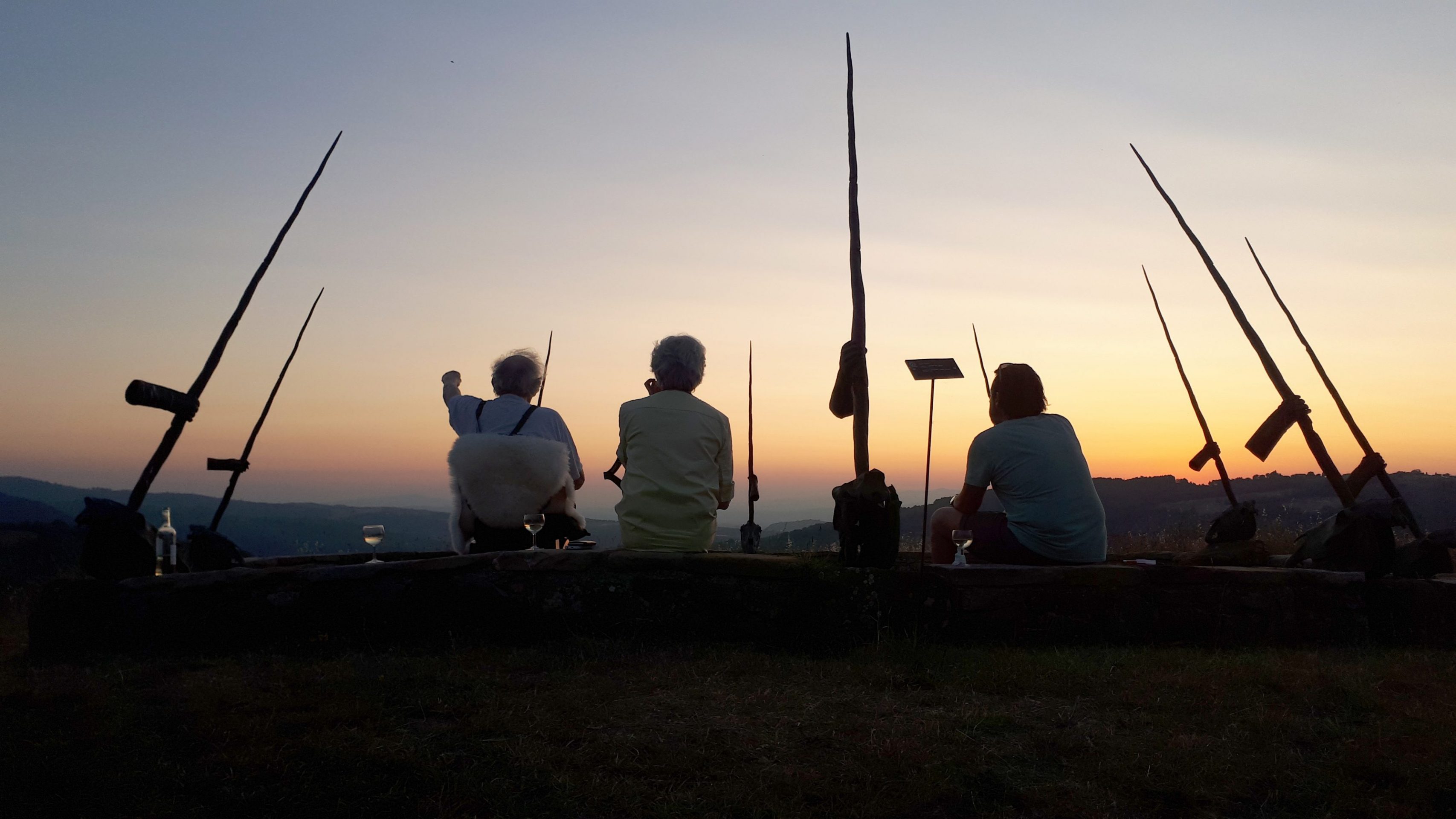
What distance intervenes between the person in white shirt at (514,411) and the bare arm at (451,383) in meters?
0.11

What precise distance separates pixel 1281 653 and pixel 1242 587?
0.41 meters

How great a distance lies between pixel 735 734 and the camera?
3354mm

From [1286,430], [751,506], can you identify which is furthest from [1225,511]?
[751,506]

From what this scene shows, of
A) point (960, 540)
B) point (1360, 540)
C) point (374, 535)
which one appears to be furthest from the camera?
point (374, 535)

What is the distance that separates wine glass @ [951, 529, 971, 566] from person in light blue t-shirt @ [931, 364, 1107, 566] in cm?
4

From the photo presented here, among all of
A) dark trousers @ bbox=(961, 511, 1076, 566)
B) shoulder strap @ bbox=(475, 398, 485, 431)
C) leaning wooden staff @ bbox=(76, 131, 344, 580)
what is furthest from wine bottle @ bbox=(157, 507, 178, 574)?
dark trousers @ bbox=(961, 511, 1076, 566)

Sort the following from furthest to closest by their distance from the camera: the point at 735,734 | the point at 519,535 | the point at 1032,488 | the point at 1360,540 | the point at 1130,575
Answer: the point at 519,535
the point at 1360,540
the point at 1032,488
the point at 1130,575
the point at 735,734

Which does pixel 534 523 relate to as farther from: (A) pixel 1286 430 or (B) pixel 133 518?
(A) pixel 1286 430

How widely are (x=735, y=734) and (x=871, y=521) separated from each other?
1983 millimetres

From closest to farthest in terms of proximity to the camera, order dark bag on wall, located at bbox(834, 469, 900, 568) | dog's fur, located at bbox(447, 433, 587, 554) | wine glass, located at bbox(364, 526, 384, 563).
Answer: dark bag on wall, located at bbox(834, 469, 900, 568)
dog's fur, located at bbox(447, 433, 587, 554)
wine glass, located at bbox(364, 526, 384, 563)

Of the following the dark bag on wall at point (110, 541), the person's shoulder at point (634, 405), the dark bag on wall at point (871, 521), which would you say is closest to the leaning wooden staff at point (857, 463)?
the dark bag on wall at point (871, 521)

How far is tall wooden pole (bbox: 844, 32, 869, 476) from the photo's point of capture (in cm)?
559

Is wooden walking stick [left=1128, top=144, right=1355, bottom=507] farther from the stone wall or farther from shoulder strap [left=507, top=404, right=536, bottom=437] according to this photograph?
shoulder strap [left=507, top=404, right=536, bottom=437]

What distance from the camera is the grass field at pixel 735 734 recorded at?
2717 mm
